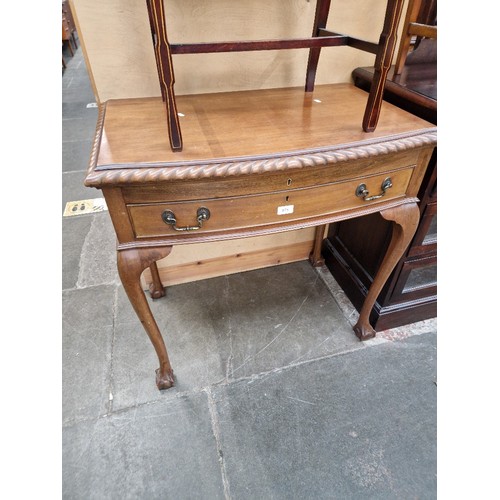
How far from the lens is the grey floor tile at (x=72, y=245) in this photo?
1832 millimetres

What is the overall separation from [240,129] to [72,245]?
1591mm

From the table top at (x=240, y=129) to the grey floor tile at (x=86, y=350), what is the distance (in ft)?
3.22

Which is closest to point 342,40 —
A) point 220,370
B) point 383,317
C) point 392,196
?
point 392,196

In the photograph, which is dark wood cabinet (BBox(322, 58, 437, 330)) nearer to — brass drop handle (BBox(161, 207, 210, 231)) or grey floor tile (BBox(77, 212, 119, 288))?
brass drop handle (BBox(161, 207, 210, 231))

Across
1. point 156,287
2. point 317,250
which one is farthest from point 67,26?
point 317,250

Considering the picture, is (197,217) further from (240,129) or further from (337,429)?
(337,429)

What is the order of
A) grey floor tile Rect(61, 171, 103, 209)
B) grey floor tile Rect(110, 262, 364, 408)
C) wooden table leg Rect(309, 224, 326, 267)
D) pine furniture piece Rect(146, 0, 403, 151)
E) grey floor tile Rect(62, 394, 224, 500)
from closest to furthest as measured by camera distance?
pine furniture piece Rect(146, 0, 403, 151)
grey floor tile Rect(62, 394, 224, 500)
grey floor tile Rect(110, 262, 364, 408)
wooden table leg Rect(309, 224, 326, 267)
grey floor tile Rect(61, 171, 103, 209)

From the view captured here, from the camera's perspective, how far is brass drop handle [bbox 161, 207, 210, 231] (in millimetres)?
849

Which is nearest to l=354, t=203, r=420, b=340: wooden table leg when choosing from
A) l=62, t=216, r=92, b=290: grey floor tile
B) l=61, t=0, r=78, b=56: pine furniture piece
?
l=62, t=216, r=92, b=290: grey floor tile

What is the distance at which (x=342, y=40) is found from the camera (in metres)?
0.91

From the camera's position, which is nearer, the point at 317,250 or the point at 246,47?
the point at 246,47

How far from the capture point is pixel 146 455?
1.15 meters

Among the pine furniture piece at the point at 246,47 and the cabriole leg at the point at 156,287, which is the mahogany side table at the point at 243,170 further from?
the cabriole leg at the point at 156,287

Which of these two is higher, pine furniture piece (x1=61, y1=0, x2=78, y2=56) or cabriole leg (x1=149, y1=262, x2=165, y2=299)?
pine furniture piece (x1=61, y1=0, x2=78, y2=56)
